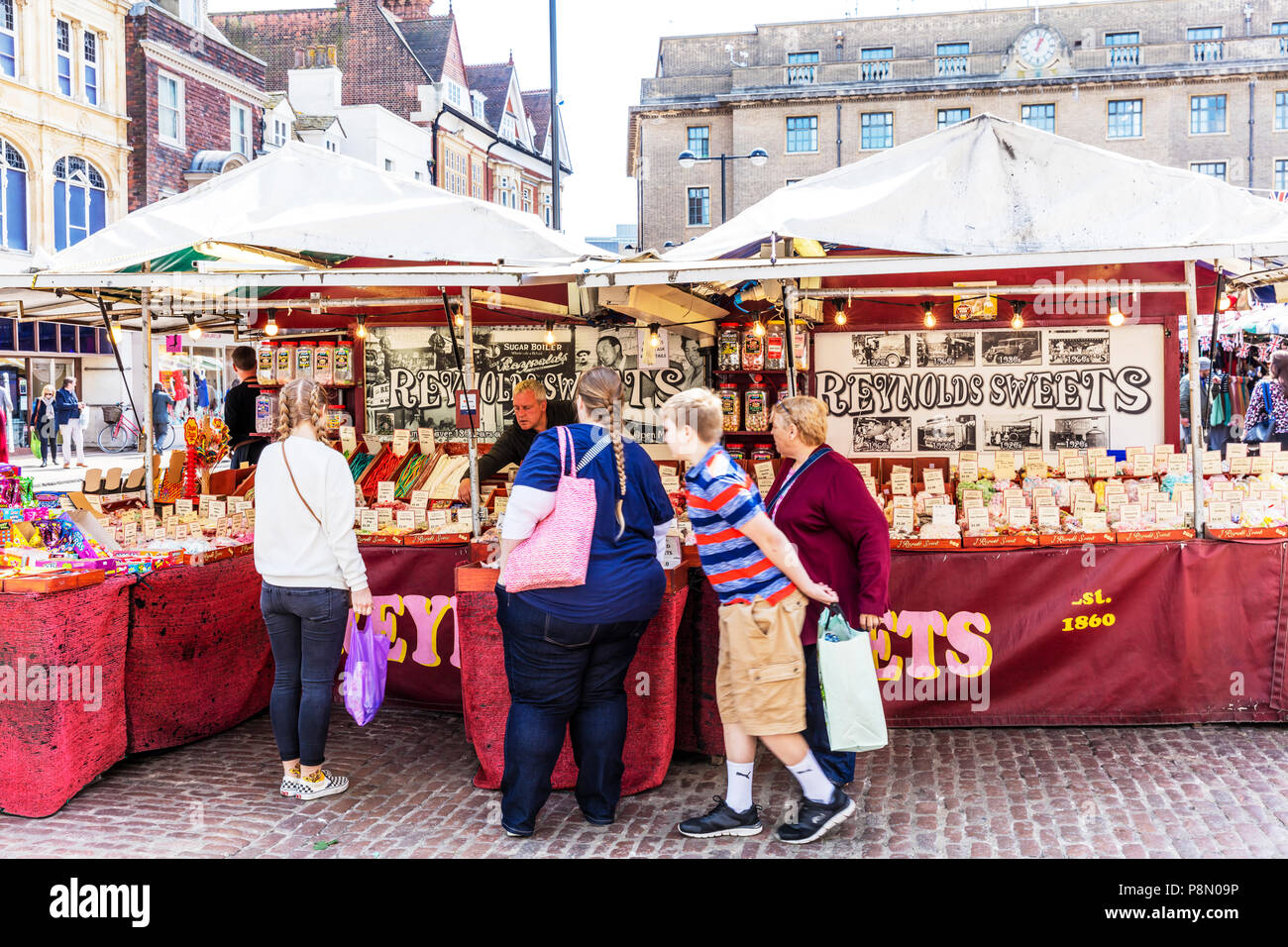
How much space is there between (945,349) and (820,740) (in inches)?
196

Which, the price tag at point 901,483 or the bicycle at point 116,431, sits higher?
the bicycle at point 116,431

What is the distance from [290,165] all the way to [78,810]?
11.4 ft

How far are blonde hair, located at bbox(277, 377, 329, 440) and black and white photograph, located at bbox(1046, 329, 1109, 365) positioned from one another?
20.3 ft

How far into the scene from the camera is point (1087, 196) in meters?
4.59

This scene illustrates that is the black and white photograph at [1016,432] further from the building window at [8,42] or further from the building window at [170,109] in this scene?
the building window at [170,109]

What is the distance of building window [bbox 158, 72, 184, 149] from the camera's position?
84.3 feet

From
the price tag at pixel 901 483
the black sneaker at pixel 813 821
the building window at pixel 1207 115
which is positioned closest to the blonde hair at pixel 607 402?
the black sneaker at pixel 813 821

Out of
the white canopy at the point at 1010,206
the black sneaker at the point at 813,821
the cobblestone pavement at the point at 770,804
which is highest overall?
the white canopy at the point at 1010,206

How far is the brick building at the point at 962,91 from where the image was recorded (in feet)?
133

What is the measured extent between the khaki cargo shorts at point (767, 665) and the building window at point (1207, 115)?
153ft

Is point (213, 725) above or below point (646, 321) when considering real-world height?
below

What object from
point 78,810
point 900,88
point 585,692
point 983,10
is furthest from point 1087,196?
point 983,10

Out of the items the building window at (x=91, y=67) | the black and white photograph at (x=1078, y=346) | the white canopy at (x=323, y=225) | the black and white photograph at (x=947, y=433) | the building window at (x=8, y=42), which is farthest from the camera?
the building window at (x=91, y=67)

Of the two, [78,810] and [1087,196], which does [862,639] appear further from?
[78,810]
